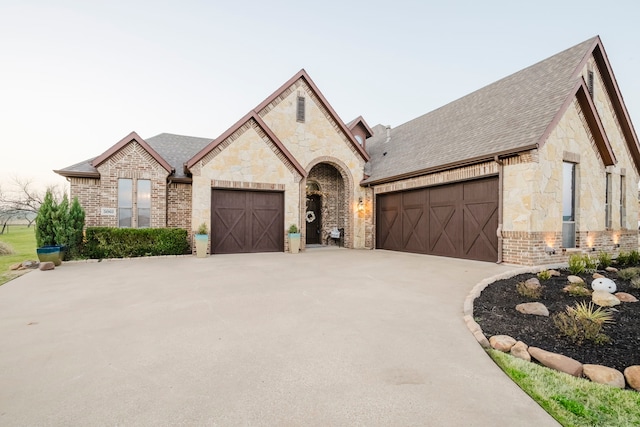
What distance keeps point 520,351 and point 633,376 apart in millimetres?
817

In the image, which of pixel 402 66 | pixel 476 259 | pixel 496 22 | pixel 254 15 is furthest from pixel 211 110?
pixel 476 259

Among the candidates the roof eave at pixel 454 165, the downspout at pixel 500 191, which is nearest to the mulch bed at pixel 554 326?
the downspout at pixel 500 191

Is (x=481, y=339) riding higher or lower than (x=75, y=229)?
lower

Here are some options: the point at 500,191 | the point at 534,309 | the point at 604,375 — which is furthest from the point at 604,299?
the point at 500,191

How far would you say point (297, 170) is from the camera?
1287 cm

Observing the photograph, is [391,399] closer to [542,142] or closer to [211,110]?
[542,142]

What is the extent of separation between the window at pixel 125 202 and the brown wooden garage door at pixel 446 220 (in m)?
11.3

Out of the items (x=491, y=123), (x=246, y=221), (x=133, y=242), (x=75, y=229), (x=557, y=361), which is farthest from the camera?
(x=246, y=221)

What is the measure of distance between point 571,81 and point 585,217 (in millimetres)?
4622

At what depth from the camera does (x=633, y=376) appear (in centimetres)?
250

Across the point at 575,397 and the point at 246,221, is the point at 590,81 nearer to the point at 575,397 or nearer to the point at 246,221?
the point at 575,397

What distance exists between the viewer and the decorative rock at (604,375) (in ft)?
8.19

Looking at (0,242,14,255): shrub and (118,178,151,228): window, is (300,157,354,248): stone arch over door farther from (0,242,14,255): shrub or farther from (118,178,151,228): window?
(0,242,14,255): shrub

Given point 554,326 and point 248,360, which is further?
point 554,326
